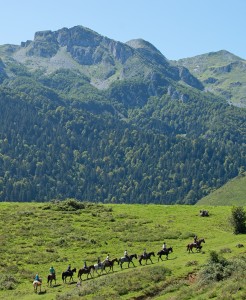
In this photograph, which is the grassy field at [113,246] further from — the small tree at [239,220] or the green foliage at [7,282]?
the small tree at [239,220]

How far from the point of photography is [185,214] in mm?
95062

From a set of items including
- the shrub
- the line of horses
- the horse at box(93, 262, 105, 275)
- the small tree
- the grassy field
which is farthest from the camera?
the small tree

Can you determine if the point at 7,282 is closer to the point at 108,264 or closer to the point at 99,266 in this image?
the point at 99,266

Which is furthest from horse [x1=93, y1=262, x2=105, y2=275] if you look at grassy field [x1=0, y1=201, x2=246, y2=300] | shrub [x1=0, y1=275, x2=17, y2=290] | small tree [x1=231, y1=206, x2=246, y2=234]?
small tree [x1=231, y1=206, x2=246, y2=234]

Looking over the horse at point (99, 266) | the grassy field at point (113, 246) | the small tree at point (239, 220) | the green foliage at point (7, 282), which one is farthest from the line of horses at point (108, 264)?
the small tree at point (239, 220)

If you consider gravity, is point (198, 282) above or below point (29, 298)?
above

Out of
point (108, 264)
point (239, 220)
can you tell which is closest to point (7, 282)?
point (108, 264)

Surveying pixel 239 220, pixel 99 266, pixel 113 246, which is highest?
pixel 239 220

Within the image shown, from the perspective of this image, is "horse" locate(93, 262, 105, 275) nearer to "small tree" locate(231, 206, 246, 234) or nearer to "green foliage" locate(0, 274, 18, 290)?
"green foliage" locate(0, 274, 18, 290)

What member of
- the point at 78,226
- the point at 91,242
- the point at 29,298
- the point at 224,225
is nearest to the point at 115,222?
the point at 78,226

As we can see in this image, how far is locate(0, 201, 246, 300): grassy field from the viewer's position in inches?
1839

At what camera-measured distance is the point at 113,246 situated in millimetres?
71875

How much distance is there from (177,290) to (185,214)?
50.8 m

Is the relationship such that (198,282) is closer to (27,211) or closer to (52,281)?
(52,281)
